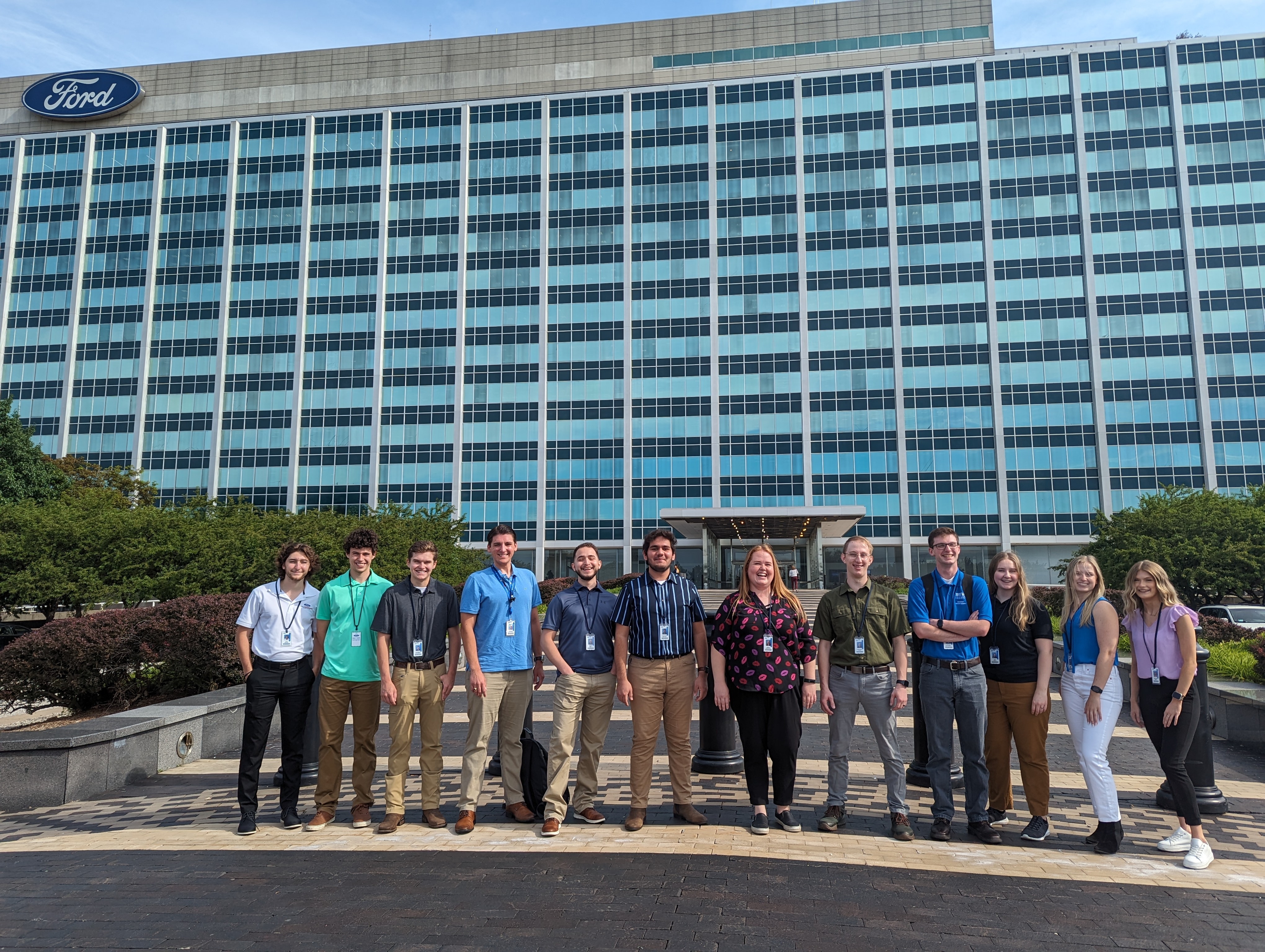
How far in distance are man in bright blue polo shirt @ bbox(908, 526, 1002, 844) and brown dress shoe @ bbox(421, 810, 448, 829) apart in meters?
3.54

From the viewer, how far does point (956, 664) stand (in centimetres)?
612

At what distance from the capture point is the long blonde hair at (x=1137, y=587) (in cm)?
580

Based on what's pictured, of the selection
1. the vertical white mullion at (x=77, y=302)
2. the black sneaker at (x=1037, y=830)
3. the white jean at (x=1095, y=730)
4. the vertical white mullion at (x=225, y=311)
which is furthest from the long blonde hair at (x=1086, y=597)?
the vertical white mullion at (x=77, y=302)

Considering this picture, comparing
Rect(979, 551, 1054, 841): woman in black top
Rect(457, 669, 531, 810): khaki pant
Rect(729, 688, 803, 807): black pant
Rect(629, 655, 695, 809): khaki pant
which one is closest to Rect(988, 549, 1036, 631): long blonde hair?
Rect(979, 551, 1054, 841): woman in black top

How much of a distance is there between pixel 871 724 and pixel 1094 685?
1556 millimetres

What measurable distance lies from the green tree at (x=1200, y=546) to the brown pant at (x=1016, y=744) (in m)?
28.5

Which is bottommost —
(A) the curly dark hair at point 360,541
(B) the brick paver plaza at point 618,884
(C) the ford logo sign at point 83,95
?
(B) the brick paver plaza at point 618,884

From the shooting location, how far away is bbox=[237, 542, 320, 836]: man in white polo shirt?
6281 millimetres

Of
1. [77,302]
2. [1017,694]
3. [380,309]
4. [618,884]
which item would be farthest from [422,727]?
[77,302]

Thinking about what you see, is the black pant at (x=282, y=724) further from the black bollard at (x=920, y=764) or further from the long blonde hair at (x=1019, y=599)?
the long blonde hair at (x=1019, y=599)

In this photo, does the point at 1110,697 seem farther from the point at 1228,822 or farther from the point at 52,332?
the point at 52,332

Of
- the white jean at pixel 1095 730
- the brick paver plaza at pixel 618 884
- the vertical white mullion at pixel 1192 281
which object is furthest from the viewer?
the vertical white mullion at pixel 1192 281

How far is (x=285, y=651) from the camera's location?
6.48m

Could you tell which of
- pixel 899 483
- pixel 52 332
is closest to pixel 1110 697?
pixel 899 483
